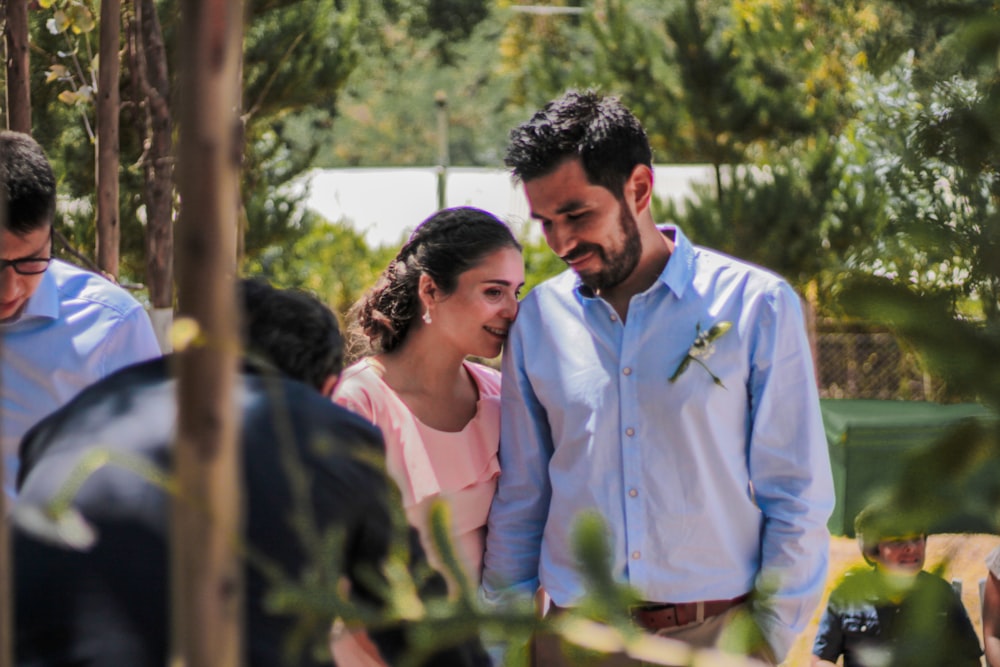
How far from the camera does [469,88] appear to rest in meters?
37.7

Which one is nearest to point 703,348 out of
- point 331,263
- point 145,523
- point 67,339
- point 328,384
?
point 328,384

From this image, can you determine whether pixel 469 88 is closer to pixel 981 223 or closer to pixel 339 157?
pixel 339 157

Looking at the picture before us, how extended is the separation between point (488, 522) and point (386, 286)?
0.59 m

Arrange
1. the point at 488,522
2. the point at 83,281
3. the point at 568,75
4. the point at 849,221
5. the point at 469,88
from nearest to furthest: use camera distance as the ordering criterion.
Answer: the point at 83,281, the point at 488,522, the point at 849,221, the point at 568,75, the point at 469,88

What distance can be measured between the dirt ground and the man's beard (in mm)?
747

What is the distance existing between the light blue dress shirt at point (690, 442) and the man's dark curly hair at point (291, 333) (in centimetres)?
95

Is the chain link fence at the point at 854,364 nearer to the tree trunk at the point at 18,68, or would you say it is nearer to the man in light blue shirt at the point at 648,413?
the tree trunk at the point at 18,68

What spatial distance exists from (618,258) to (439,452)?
0.56 m

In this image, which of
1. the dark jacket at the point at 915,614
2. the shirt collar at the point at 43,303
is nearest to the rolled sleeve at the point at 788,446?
the shirt collar at the point at 43,303

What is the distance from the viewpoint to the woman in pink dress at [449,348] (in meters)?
2.69

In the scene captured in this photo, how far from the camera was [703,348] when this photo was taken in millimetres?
2531

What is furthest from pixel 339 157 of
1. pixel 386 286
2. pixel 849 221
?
pixel 386 286

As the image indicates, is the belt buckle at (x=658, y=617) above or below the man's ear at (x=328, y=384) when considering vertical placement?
below

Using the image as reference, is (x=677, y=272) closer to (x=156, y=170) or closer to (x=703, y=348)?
(x=703, y=348)
